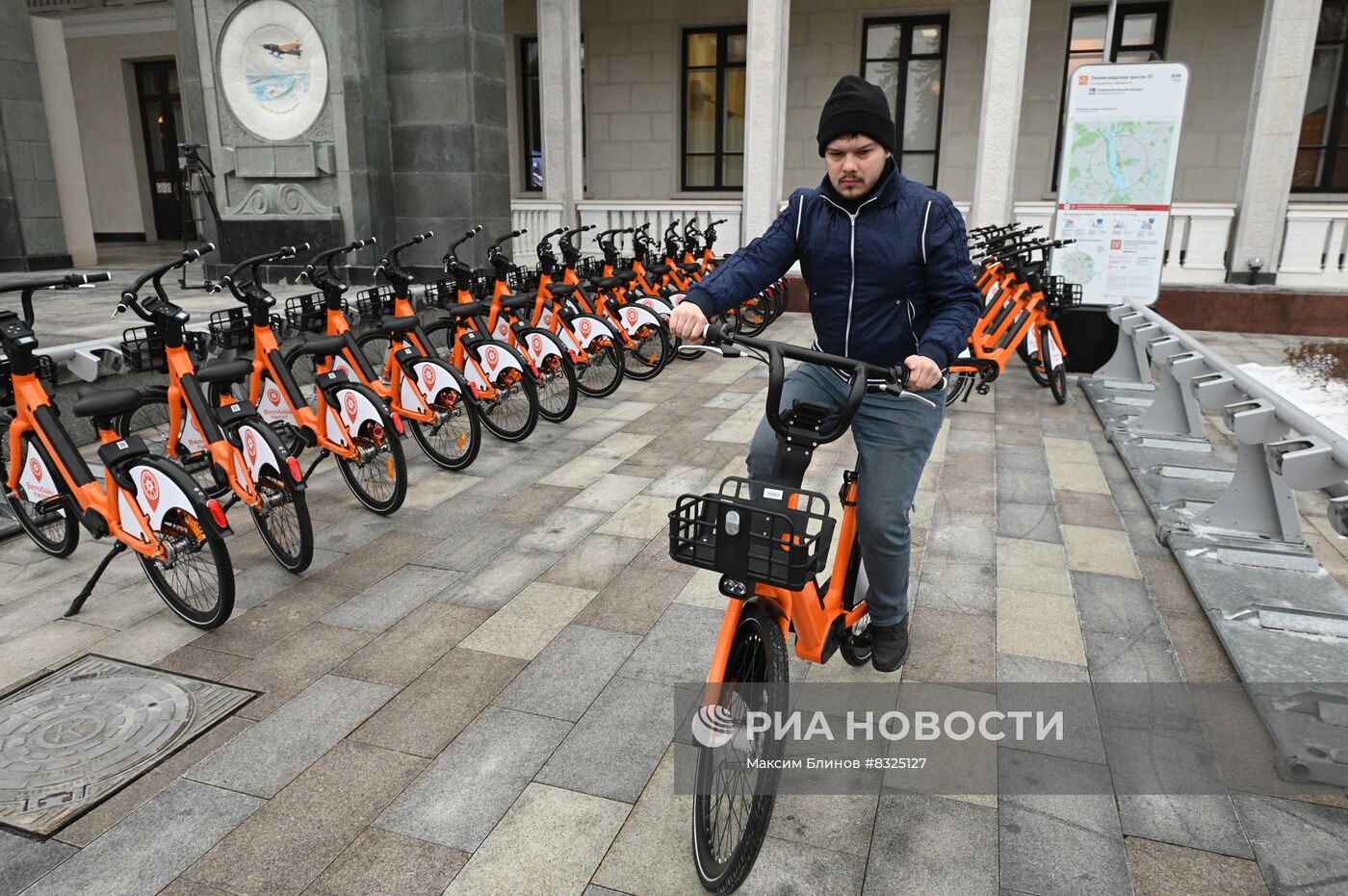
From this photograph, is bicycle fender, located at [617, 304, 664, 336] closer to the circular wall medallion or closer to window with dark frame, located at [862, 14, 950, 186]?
the circular wall medallion

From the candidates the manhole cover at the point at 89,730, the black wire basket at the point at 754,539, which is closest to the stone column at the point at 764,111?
the manhole cover at the point at 89,730

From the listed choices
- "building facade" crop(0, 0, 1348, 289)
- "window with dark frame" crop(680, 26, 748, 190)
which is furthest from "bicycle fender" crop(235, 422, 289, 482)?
"window with dark frame" crop(680, 26, 748, 190)

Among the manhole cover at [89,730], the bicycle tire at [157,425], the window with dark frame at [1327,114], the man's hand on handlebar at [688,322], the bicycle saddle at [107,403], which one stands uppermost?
the window with dark frame at [1327,114]

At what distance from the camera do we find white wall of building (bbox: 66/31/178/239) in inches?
655

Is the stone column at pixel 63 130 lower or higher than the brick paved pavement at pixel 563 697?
higher

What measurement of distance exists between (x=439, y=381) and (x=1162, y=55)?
12215 mm

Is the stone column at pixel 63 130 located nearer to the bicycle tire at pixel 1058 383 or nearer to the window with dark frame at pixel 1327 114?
the bicycle tire at pixel 1058 383

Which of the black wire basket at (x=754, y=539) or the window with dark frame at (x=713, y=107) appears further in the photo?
the window with dark frame at (x=713, y=107)

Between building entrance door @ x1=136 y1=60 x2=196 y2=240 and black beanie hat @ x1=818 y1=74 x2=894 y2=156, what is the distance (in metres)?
17.9

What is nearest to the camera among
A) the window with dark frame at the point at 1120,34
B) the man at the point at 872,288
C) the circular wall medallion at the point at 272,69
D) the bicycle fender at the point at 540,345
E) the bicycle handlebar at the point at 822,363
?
the bicycle handlebar at the point at 822,363

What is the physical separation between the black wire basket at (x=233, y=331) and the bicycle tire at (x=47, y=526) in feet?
3.65

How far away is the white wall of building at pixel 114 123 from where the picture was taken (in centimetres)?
1662

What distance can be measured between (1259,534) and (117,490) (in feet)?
16.7

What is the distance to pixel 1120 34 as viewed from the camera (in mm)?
12711
